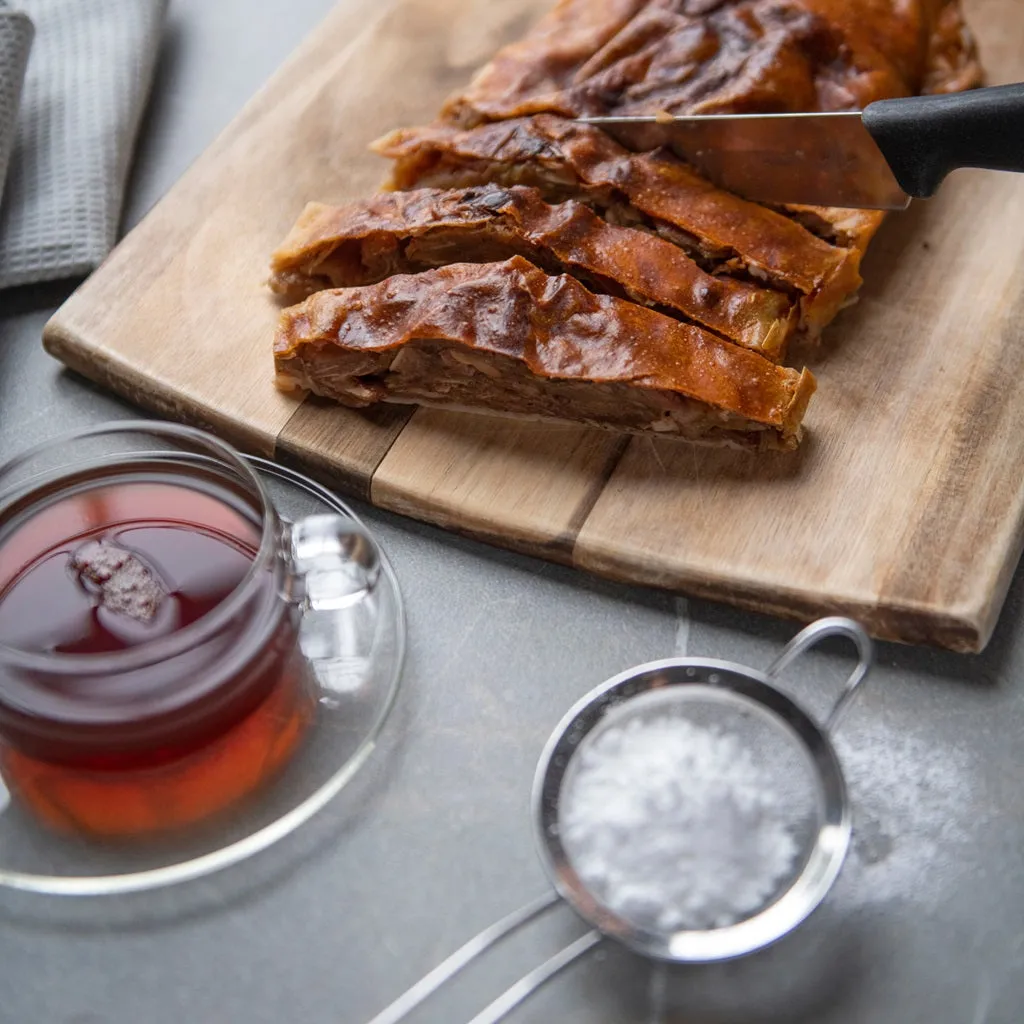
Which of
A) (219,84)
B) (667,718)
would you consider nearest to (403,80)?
(219,84)

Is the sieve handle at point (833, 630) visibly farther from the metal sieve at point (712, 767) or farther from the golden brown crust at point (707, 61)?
the golden brown crust at point (707, 61)

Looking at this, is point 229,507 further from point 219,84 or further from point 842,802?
point 219,84

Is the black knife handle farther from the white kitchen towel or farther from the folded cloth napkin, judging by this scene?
the white kitchen towel

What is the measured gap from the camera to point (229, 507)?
1.94 meters

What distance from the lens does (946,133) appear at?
2223 millimetres

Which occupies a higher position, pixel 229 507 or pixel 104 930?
pixel 229 507

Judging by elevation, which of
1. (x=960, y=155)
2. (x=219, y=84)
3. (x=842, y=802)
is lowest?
(x=842, y=802)

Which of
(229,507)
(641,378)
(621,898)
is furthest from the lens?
(641,378)

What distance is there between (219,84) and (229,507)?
1810mm

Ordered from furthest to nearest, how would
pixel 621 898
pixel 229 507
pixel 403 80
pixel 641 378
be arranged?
pixel 403 80, pixel 641 378, pixel 229 507, pixel 621 898

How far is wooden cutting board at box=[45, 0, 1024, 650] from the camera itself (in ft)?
6.85

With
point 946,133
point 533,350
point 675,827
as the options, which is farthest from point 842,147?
point 675,827

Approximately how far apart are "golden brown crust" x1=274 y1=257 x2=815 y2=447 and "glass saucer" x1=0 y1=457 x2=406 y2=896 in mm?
541

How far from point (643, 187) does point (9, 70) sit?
145 cm
